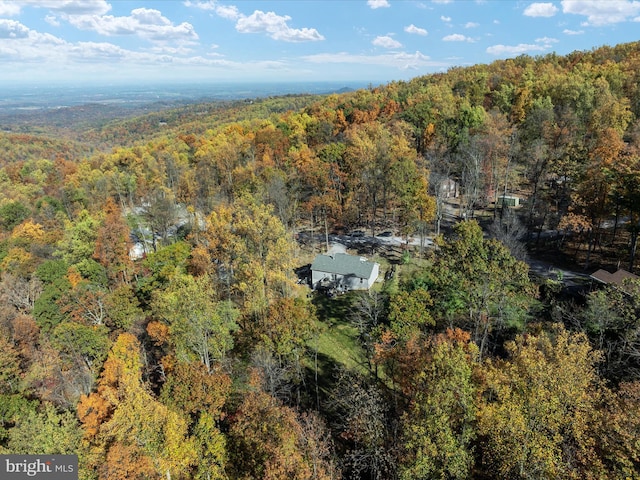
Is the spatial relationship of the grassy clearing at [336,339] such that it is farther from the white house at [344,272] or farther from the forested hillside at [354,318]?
the white house at [344,272]

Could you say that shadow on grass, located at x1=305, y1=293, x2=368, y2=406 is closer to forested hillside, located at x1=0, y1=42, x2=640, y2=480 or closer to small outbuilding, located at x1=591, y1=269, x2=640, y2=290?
forested hillside, located at x1=0, y1=42, x2=640, y2=480

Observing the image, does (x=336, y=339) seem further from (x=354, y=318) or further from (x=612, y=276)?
(x=612, y=276)

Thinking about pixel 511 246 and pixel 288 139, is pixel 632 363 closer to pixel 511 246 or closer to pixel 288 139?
pixel 511 246

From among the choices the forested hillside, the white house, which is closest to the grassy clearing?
the forested hillside
